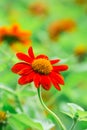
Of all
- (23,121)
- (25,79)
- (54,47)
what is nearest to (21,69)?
A: (25,79)

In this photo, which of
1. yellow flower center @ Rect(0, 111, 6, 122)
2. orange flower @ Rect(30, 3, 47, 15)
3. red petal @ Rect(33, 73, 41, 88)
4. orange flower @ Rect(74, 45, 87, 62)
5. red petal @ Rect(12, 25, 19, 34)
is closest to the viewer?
red petal @ Rect(33, 73, 41, 88)

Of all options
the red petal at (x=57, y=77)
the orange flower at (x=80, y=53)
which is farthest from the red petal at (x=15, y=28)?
the orange flower at (x=80, y=53)

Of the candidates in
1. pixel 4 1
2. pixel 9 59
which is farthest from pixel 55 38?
pixel 9 59

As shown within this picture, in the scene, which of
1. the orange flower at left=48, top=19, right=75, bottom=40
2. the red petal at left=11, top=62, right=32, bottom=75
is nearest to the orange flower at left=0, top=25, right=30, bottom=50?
the red petal at left=11, top=62, right=32, bottom=75

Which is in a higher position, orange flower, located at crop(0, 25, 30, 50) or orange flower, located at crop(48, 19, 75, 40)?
orange flower, located at crop(48, 19, 75, 40)

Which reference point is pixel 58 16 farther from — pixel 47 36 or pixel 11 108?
pixel 11 108

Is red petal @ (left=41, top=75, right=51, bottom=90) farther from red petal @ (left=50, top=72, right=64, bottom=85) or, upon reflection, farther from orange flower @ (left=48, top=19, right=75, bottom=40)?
orange flower @ (left=48, top=19, right=75, bottom=40)
